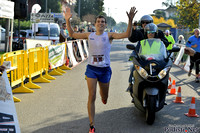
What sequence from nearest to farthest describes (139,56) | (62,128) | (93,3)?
(62,128)
(139,56)
(93,3)

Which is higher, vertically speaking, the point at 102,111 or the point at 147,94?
the point at 147,94

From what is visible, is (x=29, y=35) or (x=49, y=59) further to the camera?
(x=29, y=35)

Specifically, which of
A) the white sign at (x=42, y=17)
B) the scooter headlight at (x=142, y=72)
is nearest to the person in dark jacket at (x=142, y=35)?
the scooter headlight at (x=142, y=72)

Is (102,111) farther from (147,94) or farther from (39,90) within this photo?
(39,90)

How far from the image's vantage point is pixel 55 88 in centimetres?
1045

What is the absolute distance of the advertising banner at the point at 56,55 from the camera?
12827mm

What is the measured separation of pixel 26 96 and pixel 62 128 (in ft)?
10.6

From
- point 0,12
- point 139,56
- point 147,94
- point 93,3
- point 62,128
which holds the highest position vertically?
point 93,3

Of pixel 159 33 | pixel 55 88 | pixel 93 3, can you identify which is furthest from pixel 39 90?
pixel 93 3

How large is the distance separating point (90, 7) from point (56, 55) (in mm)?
72316

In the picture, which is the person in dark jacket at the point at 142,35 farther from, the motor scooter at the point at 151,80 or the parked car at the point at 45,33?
the parked car at the point at 45,33

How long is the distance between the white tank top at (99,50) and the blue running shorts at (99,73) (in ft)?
0.24

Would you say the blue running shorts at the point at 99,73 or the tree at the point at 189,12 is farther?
the tree at the point at 189,12

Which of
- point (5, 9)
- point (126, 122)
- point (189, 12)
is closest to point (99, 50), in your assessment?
point (126, 122)
